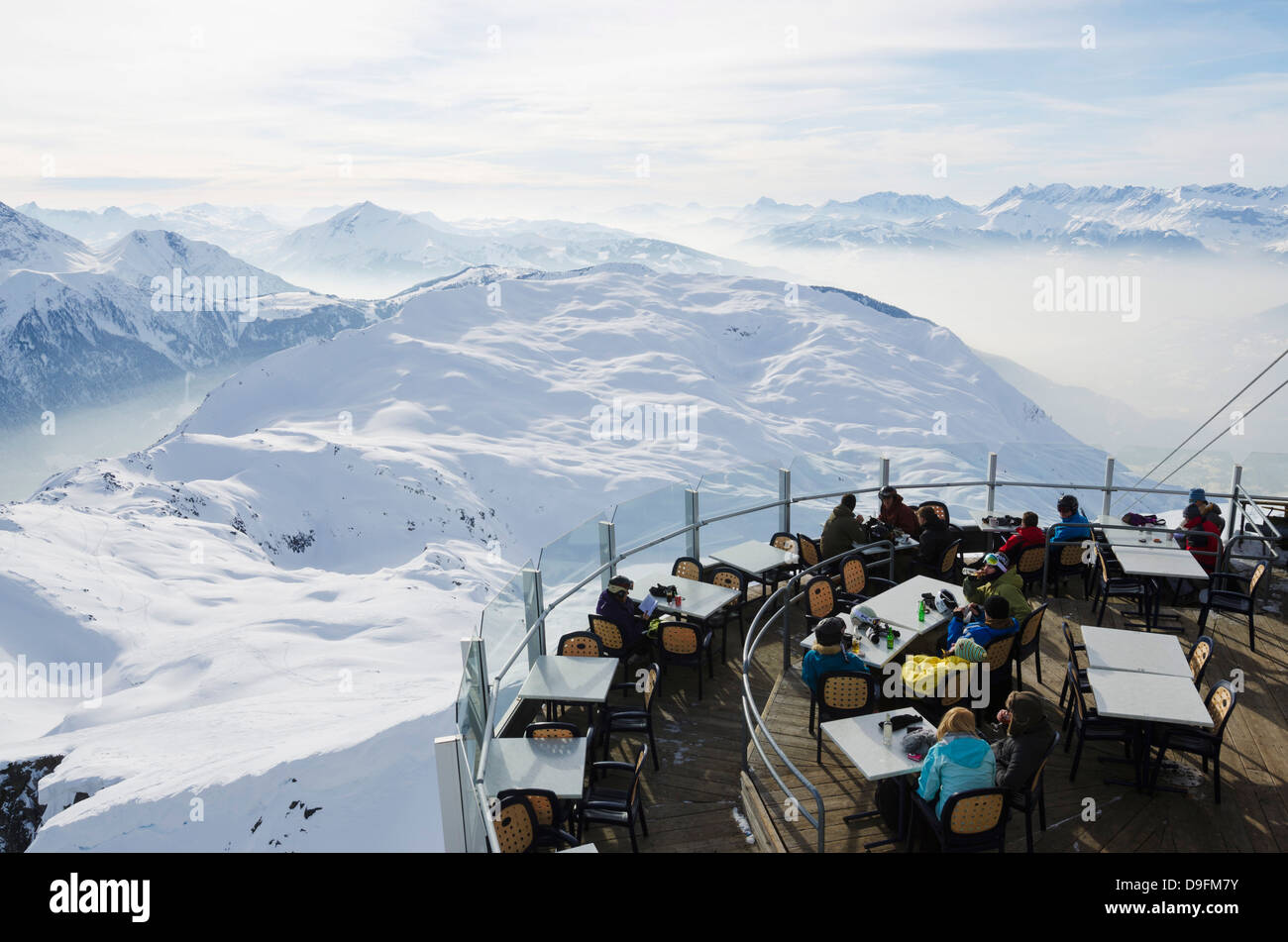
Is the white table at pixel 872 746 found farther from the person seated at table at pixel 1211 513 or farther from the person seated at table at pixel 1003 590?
the person seated at table at pixel 1211 513

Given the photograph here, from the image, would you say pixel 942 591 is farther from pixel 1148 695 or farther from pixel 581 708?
pixel 581 708

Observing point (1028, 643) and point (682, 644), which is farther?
point (682, 644)

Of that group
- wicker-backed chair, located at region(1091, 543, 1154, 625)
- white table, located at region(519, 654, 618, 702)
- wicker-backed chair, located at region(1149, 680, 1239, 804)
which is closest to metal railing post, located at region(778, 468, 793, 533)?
wicker-backed chair, located at region(1091, 543, 1154, 625)

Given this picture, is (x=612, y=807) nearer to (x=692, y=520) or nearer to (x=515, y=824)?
(x=515, y=824)

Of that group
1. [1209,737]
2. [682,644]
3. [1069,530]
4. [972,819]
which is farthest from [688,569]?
[1209,737]

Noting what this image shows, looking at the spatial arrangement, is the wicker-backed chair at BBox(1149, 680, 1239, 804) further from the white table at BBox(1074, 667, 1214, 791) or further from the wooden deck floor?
the wooden deck floor

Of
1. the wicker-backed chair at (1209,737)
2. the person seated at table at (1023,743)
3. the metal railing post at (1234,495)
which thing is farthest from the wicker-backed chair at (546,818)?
the metal railing post at (1234,495)

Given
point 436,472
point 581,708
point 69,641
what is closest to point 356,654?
point 69,641
